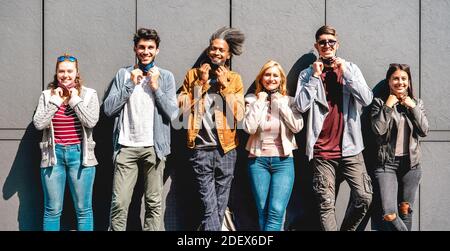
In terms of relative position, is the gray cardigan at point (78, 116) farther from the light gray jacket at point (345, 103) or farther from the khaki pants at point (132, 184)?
the light gray jacket at point (345, 103)

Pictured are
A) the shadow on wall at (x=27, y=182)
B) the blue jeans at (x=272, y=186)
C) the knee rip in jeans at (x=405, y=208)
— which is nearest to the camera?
the blue jeans at (x=272, y=186)

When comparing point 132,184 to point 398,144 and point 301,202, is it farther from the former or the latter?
point 398,144

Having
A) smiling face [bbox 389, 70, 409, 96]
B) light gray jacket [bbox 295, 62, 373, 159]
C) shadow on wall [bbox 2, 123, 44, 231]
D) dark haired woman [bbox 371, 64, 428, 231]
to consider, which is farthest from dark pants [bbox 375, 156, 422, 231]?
shadow on wall [bbox 2, 123, 44, 231]

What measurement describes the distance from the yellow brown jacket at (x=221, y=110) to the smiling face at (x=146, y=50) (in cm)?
47

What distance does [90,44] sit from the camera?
5.14 metres

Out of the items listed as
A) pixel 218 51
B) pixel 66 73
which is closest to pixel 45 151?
pixel 66 73

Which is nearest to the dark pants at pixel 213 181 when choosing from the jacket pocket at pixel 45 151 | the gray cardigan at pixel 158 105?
the gray cardigan at pixel 158 105

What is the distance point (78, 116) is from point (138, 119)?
1.80ft

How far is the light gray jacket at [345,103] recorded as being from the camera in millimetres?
4699

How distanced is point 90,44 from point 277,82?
1.98m

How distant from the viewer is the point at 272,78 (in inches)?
188

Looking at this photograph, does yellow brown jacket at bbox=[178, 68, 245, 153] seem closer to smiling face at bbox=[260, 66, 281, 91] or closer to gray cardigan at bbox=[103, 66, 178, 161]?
gray cardigan at bbox=[103, 66, 178, 161]

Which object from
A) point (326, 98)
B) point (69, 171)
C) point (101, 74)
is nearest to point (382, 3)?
point (326, 98)

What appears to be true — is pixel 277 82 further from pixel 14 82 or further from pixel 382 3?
pixel 14 82
